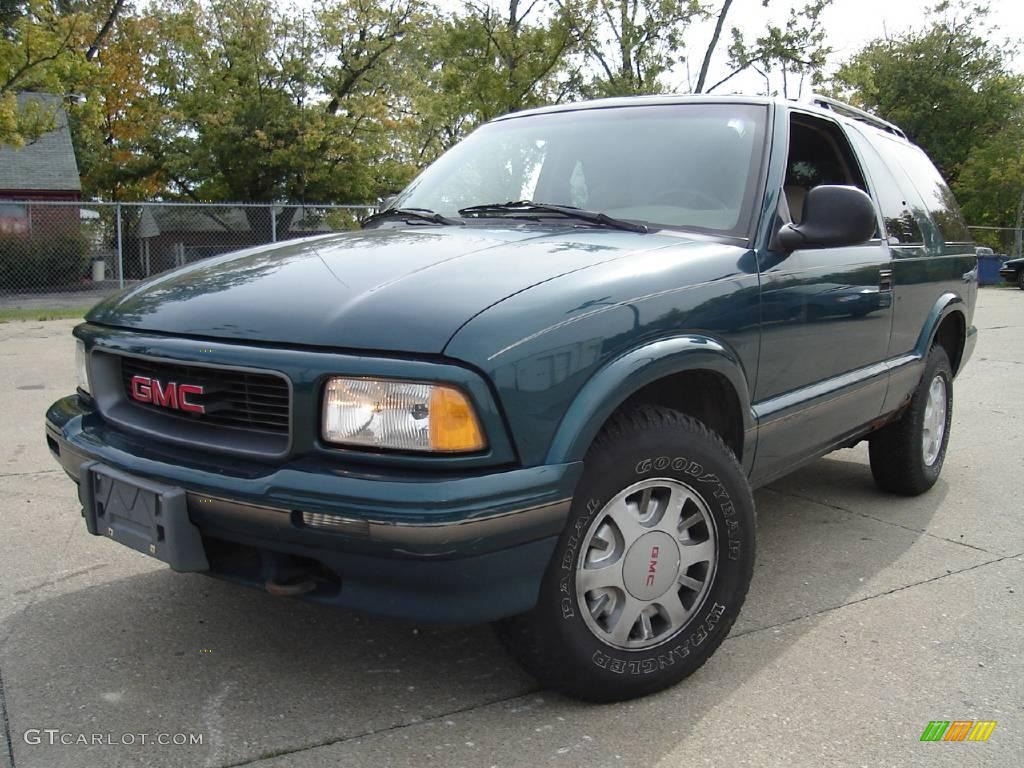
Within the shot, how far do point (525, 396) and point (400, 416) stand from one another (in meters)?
0.30

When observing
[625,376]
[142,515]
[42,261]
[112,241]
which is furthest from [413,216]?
[42,261]

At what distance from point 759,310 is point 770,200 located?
472 mm

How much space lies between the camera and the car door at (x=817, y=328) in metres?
3.08

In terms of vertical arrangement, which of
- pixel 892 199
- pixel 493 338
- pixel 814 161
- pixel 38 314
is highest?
pixel 814 161

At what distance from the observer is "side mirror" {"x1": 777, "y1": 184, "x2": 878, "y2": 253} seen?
302 centimetres

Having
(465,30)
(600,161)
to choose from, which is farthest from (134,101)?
(600,161)

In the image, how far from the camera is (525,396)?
7.16 ft

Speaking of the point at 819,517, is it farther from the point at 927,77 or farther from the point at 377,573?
the point at 927,77

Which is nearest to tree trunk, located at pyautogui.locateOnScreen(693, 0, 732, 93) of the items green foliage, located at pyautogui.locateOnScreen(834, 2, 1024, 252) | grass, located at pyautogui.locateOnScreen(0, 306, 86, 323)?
green foliage, located at pyautogui.locateOnScreen(834, 2, 1024, 252)

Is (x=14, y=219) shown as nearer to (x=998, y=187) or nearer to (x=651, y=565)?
(x=651, y=565)

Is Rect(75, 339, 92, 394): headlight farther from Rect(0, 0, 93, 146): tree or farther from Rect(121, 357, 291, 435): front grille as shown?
Rect(0, 0, 93, 146): tree

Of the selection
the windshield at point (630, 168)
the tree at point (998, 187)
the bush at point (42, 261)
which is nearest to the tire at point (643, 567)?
the windshield at point (630, 168)

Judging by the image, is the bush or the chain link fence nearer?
the chain link fence

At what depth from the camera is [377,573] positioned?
214cm
